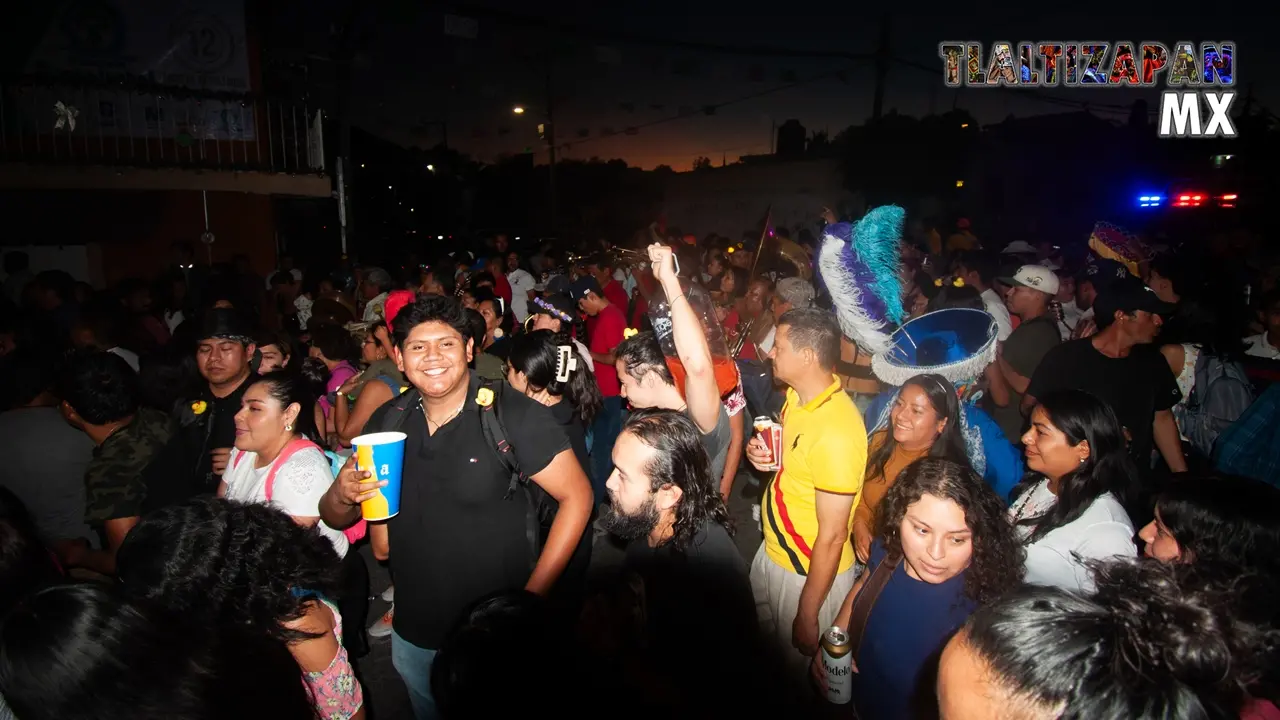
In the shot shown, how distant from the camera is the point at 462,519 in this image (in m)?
2.63

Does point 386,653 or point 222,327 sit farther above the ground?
point 222,327

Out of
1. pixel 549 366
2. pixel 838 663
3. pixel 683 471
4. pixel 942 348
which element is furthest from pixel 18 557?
pixel 942 348

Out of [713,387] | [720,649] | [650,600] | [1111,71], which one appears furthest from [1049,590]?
[1111,71]

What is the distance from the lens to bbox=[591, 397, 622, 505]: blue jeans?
516cm

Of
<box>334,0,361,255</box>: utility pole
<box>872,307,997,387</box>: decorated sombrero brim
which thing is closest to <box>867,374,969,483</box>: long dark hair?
<box>872,307,997,387</box>: decorated sombrero brim

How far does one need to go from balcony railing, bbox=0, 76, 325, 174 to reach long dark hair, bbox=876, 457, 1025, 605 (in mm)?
13203

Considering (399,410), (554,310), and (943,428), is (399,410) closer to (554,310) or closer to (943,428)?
(943,428)

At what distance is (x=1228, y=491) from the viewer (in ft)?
7.40

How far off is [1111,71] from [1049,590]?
51.9 feet

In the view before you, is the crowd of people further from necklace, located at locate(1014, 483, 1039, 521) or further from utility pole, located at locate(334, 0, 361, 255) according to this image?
utility pole, located at locate(334, 0, 361, 255)

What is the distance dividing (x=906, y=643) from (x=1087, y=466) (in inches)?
51.9

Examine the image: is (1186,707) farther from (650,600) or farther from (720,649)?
(650,600)

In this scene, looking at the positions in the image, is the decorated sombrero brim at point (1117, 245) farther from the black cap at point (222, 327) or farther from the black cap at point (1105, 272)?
the black cap at point (222, 327)

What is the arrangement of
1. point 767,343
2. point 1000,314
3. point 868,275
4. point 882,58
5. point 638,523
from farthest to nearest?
point 882,58 < point 1000,314 < point 767,343 < point 868,275 < point 638,523
